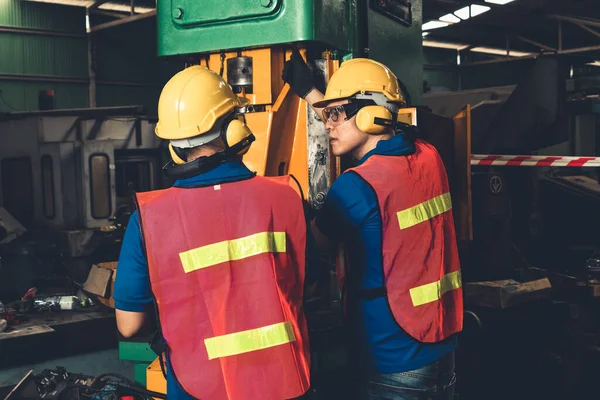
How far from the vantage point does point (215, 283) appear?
134cm

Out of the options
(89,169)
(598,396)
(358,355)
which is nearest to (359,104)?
(358,355)

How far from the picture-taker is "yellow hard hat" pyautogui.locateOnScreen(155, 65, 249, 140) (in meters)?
1.40

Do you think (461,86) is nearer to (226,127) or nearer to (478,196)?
(478,196)

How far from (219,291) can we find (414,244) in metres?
0.58

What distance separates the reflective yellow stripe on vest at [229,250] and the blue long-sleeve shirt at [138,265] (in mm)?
88

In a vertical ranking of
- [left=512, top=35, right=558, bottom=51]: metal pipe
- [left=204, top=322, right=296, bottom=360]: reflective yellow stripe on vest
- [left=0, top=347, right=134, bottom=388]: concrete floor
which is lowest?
[left=0, top=347, right=134, bottom=388]: concrete floor

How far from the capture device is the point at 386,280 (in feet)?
5.56

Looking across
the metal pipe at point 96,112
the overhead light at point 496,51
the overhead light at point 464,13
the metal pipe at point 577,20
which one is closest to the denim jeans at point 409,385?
the metal pipe at point 96,112

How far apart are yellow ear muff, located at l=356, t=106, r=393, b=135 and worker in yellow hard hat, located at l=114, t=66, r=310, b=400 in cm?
50

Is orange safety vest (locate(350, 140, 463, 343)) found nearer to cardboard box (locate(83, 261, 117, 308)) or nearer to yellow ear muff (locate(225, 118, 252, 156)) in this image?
yellow ear muff (locate(225, 118, 252, 156))

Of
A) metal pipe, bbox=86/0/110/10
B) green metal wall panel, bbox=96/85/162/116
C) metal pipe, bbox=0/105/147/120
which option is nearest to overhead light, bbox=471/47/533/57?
green metal wall panel, bbox=96/85/162/116

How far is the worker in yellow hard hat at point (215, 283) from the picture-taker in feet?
4.38

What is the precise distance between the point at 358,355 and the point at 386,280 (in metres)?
0.20

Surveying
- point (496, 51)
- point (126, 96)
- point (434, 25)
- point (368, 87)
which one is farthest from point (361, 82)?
point (496, 51)
